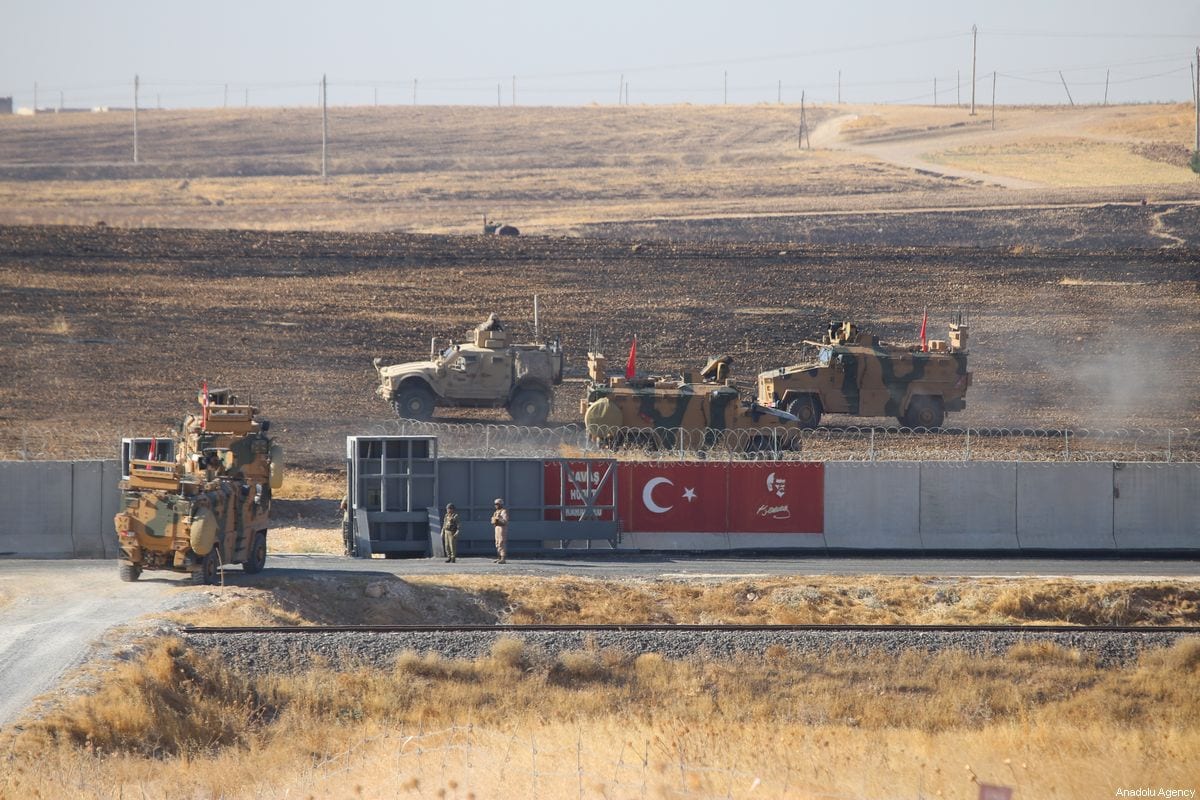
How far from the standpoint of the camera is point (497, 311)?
41.4 m

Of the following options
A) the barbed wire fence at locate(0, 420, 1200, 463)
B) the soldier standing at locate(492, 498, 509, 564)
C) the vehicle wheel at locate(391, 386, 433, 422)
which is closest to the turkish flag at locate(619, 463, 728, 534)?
the barbed wire fence at locate(0, 420, 1200, 463)

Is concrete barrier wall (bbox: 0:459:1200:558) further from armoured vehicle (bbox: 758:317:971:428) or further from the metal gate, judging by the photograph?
armoured vehicle (bbox: 758:317:971:428)

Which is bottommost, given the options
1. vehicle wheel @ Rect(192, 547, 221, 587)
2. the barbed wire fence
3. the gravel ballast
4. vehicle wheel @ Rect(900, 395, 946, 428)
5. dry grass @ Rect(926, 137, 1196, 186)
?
the gravel ballast

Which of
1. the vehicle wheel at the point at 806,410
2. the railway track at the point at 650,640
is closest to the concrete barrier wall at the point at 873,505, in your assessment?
the railway track at the point at 650,640

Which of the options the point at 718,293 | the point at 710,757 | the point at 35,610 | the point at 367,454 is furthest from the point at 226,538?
the point at 718,293

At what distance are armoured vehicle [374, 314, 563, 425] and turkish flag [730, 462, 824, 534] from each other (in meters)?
9.07

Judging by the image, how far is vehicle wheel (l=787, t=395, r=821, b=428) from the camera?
31.6 m

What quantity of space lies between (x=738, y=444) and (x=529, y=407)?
6247 mm

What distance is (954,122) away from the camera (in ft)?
316

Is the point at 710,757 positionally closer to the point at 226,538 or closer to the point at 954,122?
the point at 226,538

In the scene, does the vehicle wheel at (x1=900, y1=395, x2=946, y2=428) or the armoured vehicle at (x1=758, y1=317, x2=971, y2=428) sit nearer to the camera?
the armoured vehicle at (x1=758, y1=317, x2=971, y2=428)

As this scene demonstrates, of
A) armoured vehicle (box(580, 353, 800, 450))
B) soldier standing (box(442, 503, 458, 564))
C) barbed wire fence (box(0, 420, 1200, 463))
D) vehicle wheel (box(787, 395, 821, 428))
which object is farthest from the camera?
vehicle wheel (box(787, 395, 821, 428))

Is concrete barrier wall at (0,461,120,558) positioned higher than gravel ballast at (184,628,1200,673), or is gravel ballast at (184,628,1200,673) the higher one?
concrete barrier wall at (0,461,120,558)

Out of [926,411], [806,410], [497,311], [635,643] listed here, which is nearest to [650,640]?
[635,643]
